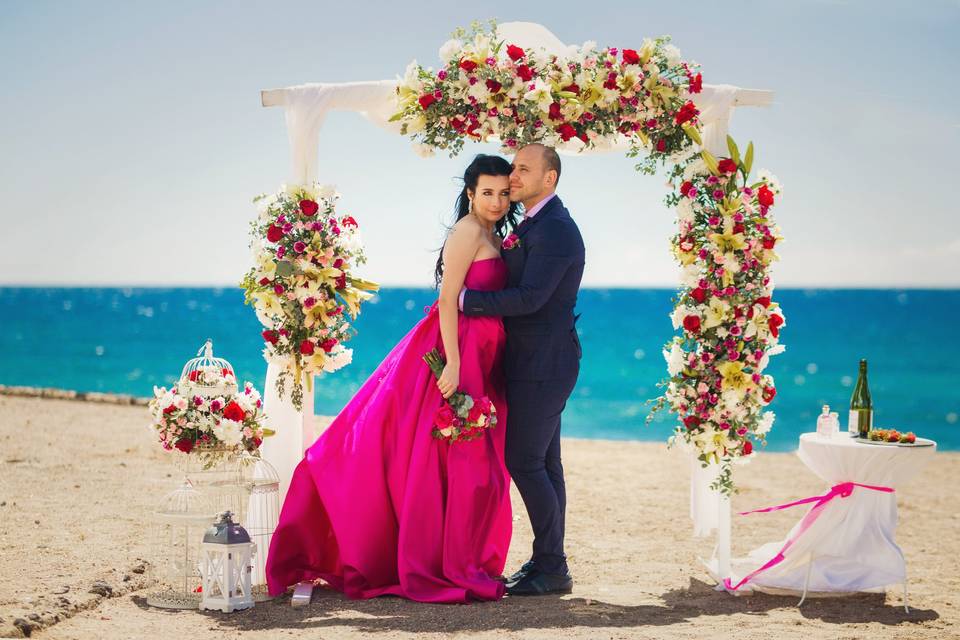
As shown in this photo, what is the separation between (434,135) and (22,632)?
134 inches

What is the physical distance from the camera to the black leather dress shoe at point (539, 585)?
5664 millimetres

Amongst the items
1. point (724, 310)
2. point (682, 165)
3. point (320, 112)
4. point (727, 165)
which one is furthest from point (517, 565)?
point (320, 112)

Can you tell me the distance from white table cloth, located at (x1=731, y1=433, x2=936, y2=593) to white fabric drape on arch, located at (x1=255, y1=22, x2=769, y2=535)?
57cm

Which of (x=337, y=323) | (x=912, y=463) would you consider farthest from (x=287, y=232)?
(x=912, y=463)

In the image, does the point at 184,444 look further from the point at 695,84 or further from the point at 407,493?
the point at 695,84

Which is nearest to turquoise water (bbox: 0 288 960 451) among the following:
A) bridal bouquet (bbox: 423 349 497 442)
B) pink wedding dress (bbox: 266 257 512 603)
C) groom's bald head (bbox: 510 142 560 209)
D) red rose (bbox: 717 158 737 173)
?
red rose (bbox: 717 158 737 173)

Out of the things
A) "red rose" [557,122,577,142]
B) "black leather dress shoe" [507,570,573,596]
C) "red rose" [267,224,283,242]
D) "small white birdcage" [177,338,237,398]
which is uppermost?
"red rose" [557,122,577,142]

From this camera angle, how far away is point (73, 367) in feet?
122

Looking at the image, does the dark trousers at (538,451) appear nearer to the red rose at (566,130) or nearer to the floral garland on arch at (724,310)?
the floral garland on arch at (724,310)

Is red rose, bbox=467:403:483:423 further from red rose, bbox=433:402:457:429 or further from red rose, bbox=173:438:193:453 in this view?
red rose, bbox=173:438:193:453

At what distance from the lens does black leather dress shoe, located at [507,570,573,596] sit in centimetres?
566

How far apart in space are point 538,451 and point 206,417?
1.83 m

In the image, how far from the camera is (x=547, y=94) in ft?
18.6

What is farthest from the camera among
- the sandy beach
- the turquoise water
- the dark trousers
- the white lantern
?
the turquoise water
